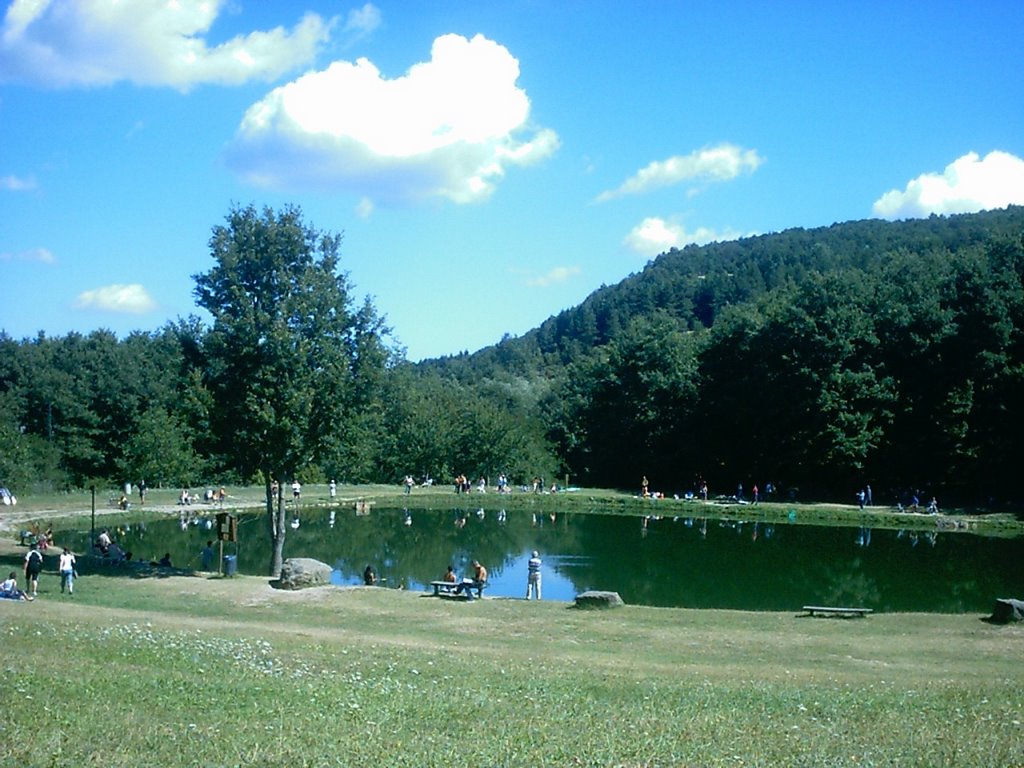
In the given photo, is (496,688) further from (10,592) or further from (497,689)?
(10,592)

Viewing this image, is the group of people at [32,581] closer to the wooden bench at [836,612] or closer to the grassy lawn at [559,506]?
the wooden bench at [836,612]

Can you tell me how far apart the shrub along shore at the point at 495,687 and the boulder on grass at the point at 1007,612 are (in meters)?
0.51

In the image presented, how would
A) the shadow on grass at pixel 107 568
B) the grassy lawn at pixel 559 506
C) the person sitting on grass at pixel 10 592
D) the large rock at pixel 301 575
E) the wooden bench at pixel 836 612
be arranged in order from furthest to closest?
the grassy lawn at pixel 559 506 → the shadow on grass at pixel 107 568 → the large rock at pixel 301 575 → the wooden bench at pixel 836 612 → the person sitting on grass at pixel 10 592

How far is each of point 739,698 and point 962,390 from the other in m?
55.2

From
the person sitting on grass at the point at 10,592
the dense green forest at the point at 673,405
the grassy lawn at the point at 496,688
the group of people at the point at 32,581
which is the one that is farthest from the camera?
the dense green forest at the point at 673,405

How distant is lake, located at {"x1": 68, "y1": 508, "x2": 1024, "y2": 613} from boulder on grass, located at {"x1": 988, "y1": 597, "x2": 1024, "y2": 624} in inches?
256

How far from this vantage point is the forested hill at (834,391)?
61469mm

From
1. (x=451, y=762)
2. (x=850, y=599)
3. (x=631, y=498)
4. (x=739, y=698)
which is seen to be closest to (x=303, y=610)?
(x=739, y=698)

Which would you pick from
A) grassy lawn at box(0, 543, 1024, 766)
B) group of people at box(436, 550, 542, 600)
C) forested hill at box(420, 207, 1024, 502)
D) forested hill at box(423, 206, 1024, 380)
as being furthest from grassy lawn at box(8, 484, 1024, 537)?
forested hill at box(423, 206, 1024, 380)

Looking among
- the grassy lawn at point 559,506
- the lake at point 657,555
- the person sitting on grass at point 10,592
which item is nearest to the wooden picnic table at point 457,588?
the lake at point 657,555

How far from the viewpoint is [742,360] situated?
75.8 meters

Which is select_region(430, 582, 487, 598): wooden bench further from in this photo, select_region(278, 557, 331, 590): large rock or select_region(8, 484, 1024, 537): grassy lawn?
select_region(8, 484, 1024, 537): grassy lawn

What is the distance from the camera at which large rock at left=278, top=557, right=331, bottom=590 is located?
1138 inches

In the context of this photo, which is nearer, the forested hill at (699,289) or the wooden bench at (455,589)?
the wooden bench at (455,589)
